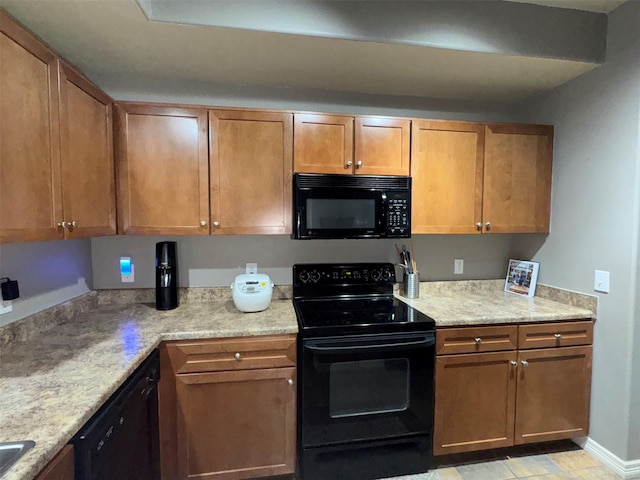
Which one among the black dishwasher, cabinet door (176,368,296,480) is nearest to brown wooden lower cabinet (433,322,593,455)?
cabinet door (176,368,296,480)

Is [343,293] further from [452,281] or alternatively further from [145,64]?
[145,64]

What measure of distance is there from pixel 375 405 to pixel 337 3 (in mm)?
2052

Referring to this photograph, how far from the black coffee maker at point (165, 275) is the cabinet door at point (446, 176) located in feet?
4.99

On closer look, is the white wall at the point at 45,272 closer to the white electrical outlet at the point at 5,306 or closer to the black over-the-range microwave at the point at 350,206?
the white electrical outlet at the point at 5,306

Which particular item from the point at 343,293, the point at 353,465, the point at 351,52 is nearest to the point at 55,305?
the point at 343,293

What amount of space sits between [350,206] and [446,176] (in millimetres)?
701

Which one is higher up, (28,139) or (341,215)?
(28,139)

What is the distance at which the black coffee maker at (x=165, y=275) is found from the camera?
77.0 inches

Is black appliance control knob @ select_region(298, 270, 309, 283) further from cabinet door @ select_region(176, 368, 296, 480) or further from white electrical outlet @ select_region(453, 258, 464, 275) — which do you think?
white electrical outlet @ select_region(453, 258, 464, 275)

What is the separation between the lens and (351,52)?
1752 mm

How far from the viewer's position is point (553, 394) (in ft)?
6.45

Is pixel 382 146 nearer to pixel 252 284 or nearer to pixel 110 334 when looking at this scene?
pixel 252 284

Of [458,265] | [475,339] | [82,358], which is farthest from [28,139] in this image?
[458,265]

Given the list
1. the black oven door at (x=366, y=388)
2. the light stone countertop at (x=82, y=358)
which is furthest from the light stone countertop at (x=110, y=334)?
the black oven door at (x=366, y=388)
